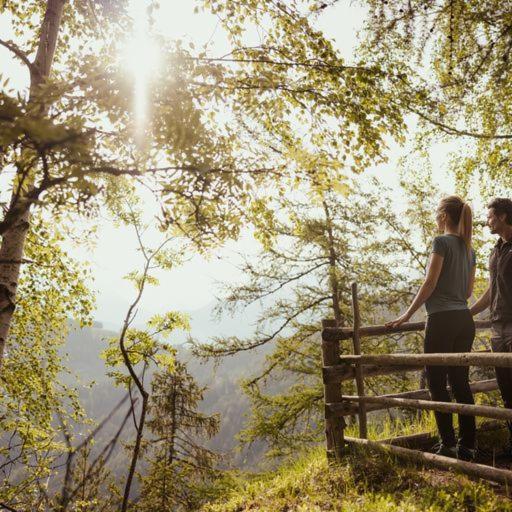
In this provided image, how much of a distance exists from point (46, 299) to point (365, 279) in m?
8.83

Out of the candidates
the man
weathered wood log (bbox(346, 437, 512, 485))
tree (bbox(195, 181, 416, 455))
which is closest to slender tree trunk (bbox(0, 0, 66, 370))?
weathered wood log (bbox(346, 437, 512, 485))

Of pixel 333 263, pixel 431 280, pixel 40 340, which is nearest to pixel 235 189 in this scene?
pixel 431 280

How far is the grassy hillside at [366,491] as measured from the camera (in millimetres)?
3412

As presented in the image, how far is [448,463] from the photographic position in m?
3.80

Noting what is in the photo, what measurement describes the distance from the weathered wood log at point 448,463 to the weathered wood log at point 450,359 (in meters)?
0.82

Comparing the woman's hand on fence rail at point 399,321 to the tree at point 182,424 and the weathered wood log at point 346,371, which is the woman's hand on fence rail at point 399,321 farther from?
the tree at point 182,424

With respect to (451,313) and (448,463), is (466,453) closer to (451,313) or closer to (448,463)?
(448,463)

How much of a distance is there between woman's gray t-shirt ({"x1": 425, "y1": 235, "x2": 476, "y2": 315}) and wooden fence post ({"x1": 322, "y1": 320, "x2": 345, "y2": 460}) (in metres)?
1.58

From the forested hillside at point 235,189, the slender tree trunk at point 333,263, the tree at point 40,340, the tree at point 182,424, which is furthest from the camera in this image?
the slender tree trunk at point 333,263

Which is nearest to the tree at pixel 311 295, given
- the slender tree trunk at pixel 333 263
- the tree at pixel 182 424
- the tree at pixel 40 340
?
the slender tree trunk at pixel 333 263

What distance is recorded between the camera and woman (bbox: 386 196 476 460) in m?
4.01

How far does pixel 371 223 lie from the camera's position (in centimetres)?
1445

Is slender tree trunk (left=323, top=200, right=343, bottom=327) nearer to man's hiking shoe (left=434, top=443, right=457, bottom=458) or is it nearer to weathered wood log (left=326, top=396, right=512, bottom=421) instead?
weathered wood log (left=326, top=396, right=512, bottom=421)

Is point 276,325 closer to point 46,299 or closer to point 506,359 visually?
point 46,299
